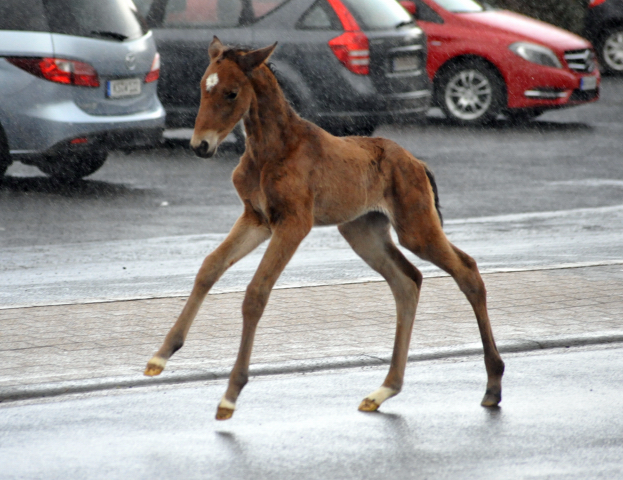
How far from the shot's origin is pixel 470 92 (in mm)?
17828

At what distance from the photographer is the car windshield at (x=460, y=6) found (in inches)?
712

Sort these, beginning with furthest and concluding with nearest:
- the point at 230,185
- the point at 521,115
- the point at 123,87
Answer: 1. the point at 521,115
2. the point at 230,185
3. the point at 123,87

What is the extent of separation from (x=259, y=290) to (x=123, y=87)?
316 inches

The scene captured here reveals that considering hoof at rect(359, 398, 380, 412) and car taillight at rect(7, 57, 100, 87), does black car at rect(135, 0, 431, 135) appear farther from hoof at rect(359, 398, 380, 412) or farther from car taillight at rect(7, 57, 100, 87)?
hoof at rect(359, 398, 380, 412)

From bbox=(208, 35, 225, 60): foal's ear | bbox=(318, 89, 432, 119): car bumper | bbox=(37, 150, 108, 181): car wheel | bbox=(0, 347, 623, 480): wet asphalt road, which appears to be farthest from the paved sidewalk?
bbox=(318, 89, 432, 119): car bumper

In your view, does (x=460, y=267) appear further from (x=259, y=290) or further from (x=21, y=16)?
(x=21, y=16)

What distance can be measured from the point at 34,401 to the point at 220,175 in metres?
8.46

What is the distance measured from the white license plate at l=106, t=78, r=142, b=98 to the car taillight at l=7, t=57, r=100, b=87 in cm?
27

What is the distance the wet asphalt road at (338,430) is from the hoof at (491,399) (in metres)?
0.05

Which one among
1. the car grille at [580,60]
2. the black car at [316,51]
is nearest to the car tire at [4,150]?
the black car at [316,51]

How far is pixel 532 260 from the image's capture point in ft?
32.2

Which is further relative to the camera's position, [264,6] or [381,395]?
[264,6]

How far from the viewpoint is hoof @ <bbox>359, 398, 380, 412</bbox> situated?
5793 mm

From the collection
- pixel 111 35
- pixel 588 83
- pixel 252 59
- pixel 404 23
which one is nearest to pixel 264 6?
pixel 404 23
